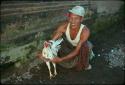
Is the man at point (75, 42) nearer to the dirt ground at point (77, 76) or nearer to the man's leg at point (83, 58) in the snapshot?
the man's leg at point (83, 58)

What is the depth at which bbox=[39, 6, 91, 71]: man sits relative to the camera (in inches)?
241

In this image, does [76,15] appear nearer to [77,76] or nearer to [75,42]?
[75,42]

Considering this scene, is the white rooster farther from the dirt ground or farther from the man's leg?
the man's leg

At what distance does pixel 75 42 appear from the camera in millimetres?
6434

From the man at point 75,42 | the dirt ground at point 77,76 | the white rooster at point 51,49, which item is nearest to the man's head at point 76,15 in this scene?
the man at point 75,42

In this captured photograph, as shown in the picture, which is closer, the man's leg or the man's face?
the man's face

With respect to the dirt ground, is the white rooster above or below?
above

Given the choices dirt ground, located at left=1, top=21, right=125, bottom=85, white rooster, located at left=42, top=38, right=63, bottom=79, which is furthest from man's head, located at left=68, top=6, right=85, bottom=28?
dirt ground, located at left=1, top=21, right=125, bottom=85

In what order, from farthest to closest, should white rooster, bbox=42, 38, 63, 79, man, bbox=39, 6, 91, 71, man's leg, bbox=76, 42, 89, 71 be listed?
man's leg, bbox=76, 42, 89, 71, man, bbox=39, 6, 91, 71, white rooster, bbox=42, 38, 63, 79

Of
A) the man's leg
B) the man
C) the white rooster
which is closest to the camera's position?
the white rooster

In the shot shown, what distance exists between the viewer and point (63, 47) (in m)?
6.46

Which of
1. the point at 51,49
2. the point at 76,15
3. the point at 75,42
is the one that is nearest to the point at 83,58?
the point at 75,42

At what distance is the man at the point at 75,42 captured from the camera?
6117 millimetres

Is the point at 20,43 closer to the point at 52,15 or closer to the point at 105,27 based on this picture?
the point at 52,15
